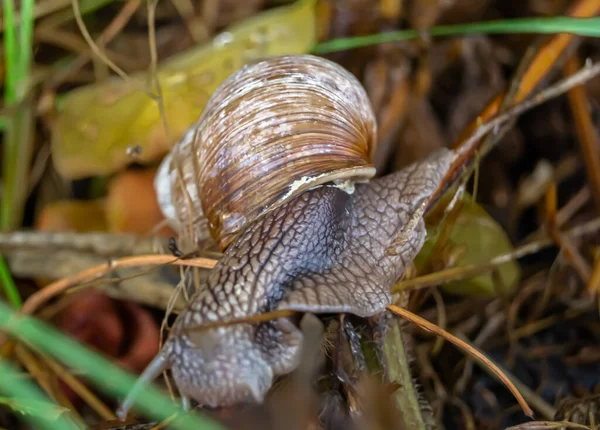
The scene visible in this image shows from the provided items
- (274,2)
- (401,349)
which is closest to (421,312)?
(401,349)

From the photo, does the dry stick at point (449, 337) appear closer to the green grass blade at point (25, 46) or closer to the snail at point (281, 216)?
the snail at point (281, 216)

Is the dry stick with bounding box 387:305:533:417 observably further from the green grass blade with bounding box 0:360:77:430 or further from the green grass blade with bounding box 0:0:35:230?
the green grass blade with bounding box 0:0:35:230

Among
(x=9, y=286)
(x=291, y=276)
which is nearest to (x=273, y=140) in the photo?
(x=291, y=276)

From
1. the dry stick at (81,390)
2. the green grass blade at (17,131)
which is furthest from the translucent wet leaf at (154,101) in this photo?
the dry stick at (81,390)

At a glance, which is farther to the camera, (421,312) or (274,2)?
(274,2)

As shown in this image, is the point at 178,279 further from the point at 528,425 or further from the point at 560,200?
the point at 560,200

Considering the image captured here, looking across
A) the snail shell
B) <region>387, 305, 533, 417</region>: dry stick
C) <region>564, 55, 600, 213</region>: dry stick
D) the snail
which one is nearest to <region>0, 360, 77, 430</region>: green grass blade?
the snail
